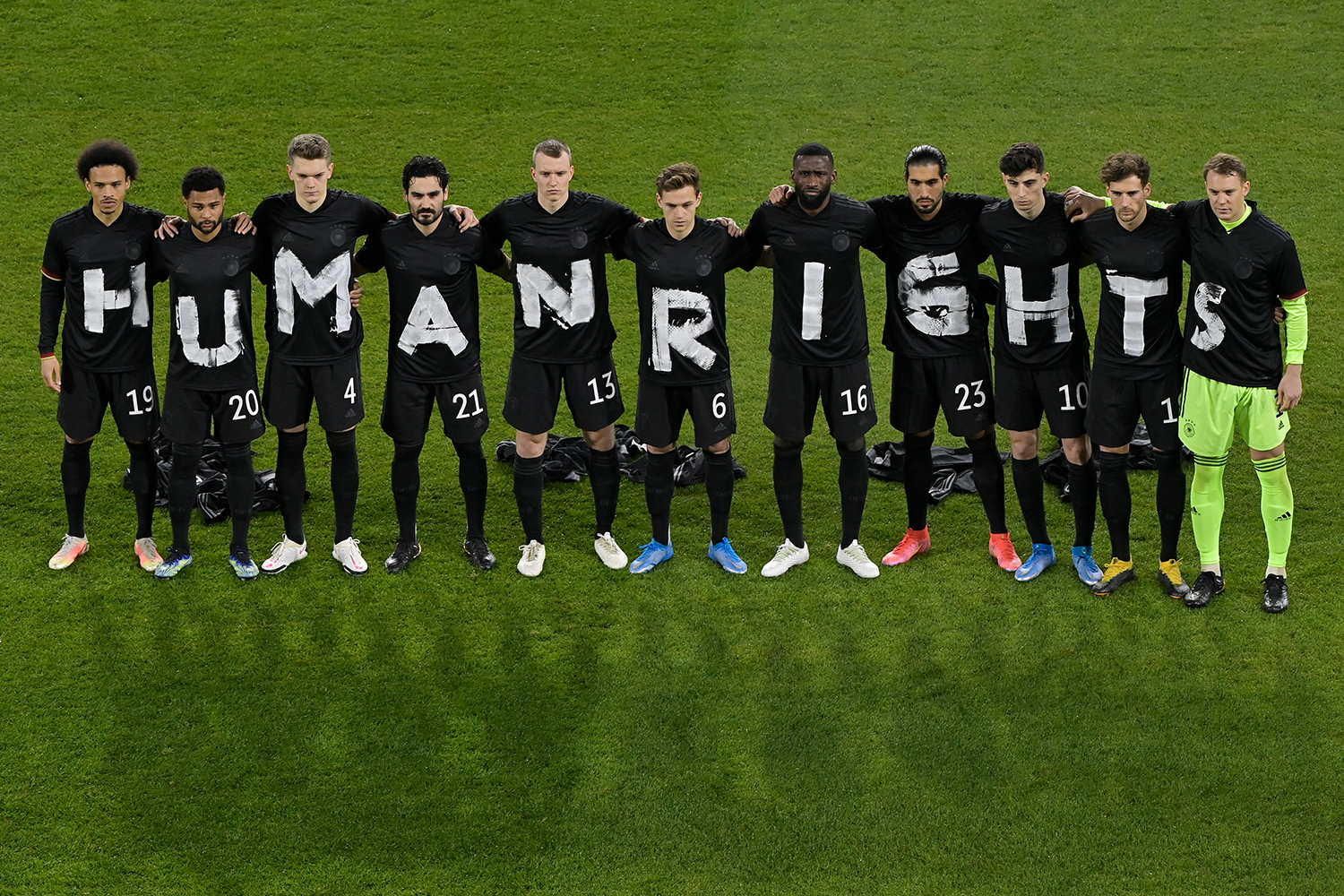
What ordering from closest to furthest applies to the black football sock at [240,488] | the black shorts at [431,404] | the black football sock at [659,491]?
the black shorts at [431,404] < the black football sock at [240,488] < the black football sock at [659,491]

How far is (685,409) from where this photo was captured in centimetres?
741

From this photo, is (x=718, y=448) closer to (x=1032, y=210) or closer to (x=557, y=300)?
(x=557, y=300)

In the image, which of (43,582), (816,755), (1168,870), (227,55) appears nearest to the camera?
(1168,870)

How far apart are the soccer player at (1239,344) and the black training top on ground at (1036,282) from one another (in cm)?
56

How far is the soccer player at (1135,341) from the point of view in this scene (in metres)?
6.77

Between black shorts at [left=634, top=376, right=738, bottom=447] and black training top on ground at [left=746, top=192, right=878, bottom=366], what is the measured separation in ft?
1.34

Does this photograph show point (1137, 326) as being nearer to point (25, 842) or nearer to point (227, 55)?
point (25, 842)

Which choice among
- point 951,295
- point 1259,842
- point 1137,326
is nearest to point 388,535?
point 951,295

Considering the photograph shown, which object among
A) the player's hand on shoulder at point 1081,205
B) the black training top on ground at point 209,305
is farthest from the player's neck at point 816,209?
the black training top on ground at point 209,305

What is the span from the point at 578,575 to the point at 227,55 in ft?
27.5

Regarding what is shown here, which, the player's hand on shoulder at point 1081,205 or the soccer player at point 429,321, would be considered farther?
the soccer player at point 429,321

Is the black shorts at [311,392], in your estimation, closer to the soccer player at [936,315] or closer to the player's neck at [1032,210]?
the soccer player at [936,315]

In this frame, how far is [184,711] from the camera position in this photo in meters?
6.61

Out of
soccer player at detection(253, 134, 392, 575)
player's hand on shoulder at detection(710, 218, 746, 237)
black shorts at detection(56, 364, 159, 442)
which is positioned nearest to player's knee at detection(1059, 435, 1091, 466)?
player's hand on shoulder at detection(710, 218, 746, 237)
